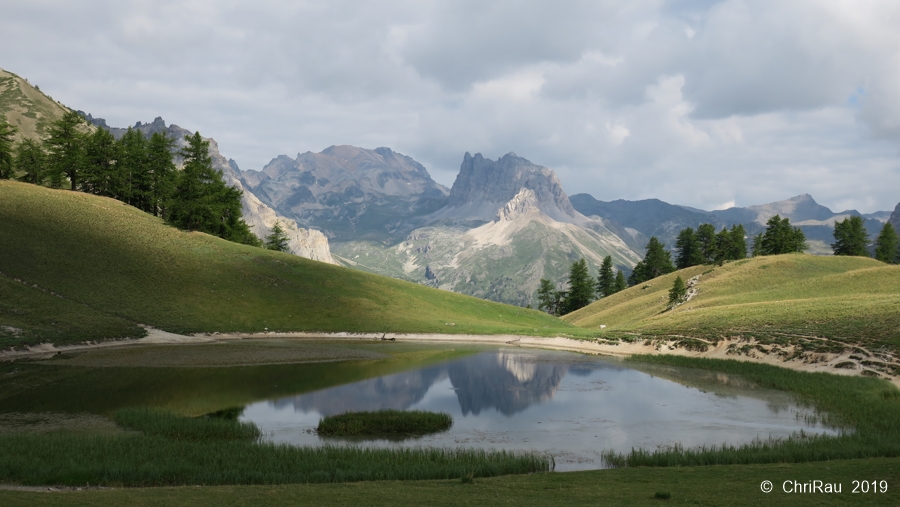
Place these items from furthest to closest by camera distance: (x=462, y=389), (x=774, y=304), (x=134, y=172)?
(x=134, y=172), (x=774, y=304), (x=462, y=389)

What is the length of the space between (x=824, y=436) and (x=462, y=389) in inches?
950

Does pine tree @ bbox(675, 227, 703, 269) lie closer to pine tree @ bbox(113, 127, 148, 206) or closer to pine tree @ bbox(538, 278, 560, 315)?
pine tree @ bbox(538, 278, 560, 315)

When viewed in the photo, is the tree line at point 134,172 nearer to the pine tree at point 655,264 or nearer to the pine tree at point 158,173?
the pine tree at point 158,173

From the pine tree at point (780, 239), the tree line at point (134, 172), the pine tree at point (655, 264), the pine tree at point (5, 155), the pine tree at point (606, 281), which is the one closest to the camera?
the pine tree at point (5, 155)

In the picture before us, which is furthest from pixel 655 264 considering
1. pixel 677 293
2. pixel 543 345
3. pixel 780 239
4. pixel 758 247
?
pixel 543 345

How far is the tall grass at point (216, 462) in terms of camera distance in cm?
1952

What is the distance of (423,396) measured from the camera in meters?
40.4

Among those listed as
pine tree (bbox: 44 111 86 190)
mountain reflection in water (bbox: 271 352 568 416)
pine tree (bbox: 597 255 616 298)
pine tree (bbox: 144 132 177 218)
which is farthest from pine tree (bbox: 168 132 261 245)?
pine tree (bbox: 597 255 616 298)

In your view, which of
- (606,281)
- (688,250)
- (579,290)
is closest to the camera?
(579,290)

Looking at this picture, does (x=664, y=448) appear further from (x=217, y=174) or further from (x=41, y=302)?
(x=217, y=174)

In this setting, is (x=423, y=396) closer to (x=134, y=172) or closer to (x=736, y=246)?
(x=134, y=172)

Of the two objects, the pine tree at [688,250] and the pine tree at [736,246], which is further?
the pine tree at [688,250]

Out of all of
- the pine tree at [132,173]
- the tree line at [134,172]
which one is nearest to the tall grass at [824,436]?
the tree line at [134,172]

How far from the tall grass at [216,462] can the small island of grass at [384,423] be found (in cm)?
443
